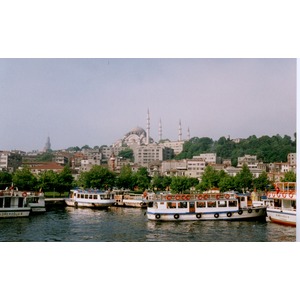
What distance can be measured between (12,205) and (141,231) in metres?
4.91

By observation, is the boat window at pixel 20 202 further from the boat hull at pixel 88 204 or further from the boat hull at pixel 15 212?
the boat hull at pixel 88 204

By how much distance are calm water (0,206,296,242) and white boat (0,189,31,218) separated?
532 millimetres

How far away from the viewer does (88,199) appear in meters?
16.6

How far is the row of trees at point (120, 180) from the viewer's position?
15.5m

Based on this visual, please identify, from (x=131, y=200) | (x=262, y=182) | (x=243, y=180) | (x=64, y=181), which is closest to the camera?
(x=262, y=182)

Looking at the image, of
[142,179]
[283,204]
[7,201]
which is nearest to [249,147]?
[283,204]

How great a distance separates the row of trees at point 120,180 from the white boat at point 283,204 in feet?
8.62

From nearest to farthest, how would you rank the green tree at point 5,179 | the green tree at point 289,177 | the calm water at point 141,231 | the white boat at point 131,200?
the calm water at point 141,231
the green tree at point 289,177
the green tree at point 5,179
the white boat at point 131,200


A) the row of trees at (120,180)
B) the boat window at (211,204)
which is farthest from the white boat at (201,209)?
the row of trees at (120,180)

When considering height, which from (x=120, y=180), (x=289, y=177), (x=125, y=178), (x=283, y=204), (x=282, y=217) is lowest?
(x=282, y=217)

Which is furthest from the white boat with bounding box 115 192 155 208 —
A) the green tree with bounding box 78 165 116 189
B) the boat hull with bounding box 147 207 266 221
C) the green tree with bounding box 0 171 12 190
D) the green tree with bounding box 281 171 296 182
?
the green tree with bounding box 281 171 296 182

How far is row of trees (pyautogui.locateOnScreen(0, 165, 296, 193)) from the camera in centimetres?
1552

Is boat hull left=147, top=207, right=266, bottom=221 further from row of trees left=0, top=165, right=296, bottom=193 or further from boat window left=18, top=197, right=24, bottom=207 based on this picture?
boat window left=18, top=197, right=24, bottom=207

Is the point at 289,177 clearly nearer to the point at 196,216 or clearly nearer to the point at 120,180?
the point at 196,216
